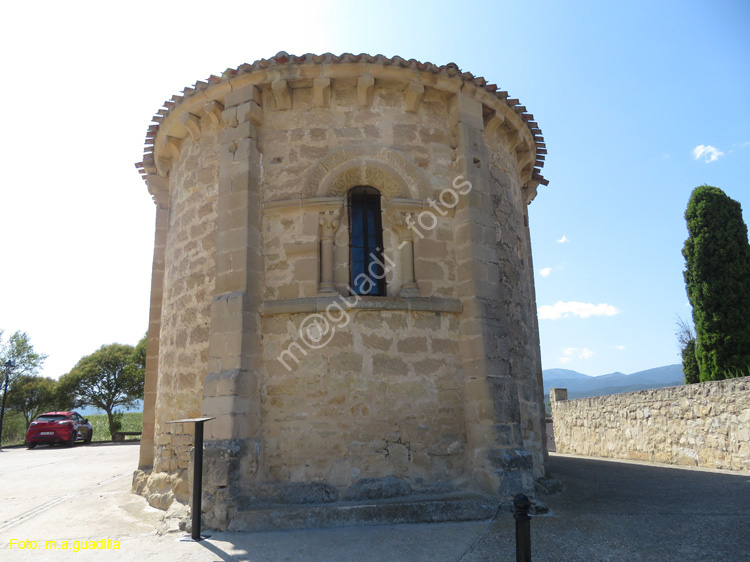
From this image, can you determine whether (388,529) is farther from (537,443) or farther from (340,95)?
(340,95)

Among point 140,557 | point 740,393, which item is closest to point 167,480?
point 140,557

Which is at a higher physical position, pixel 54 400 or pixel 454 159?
pixel 454 159

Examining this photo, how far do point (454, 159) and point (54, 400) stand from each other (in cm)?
3616

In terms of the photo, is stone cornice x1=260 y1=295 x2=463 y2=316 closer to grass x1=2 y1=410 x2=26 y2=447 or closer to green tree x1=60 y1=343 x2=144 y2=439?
green tree x1=60 y1=343 x2=144 y2=439

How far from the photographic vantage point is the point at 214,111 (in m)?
7.92

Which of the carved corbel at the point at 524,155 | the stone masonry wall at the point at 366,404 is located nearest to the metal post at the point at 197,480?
the stone masonry wall at the point at 366,404

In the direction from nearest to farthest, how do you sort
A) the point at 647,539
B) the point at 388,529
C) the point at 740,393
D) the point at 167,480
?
1. the point at 647,539
2. the point at 388,529
3. the point at 167,480
4. the point at 740,393

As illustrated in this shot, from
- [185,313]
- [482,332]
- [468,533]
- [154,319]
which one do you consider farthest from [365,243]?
Result: [154,319]

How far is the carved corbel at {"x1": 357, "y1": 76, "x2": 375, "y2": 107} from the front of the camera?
7.43 metres

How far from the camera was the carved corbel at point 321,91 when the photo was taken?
24.3ft

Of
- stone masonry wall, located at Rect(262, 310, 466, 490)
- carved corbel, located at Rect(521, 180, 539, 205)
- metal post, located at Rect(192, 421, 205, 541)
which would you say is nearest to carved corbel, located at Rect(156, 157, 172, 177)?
stone masonry wall, located at Rect(262, 310, 466, 490)

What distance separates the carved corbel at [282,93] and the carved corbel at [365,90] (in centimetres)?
A: 100

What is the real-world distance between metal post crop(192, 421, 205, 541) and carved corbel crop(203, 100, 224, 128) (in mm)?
4564

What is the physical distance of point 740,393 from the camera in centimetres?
952
